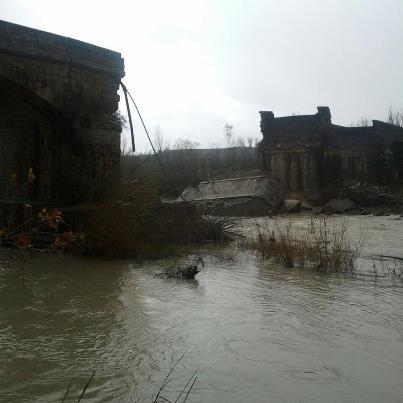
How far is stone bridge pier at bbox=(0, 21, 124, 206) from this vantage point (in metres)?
9.83

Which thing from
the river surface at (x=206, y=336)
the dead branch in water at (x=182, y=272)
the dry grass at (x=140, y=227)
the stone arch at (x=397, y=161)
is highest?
the stone arch at (x=397, y=161)

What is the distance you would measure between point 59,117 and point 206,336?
7.22 metres

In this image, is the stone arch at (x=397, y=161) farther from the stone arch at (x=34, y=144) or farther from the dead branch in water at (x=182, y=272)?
the dead branch in water at (x=182, y=272)

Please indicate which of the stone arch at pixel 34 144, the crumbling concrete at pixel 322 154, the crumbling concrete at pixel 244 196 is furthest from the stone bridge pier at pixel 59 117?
the crumbling concrete at pixel 322 154

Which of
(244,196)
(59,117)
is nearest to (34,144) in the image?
(59,117)

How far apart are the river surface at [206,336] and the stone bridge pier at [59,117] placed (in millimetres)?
2982

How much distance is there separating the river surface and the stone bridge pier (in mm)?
2982

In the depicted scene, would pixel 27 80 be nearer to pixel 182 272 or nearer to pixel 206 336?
pixel 182 272

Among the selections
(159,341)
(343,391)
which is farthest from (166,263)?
(343,391)

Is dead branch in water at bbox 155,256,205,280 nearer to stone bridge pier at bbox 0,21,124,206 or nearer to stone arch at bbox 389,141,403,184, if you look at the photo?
stone bridge pier at bbox 0,21,124,206

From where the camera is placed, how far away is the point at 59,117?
10.6 m

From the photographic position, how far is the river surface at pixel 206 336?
3.59 m

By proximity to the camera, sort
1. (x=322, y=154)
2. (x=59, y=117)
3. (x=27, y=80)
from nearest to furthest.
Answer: (x=27, y=80) → (x=59, y=117) → (x=322, y=154)

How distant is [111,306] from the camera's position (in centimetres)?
592
